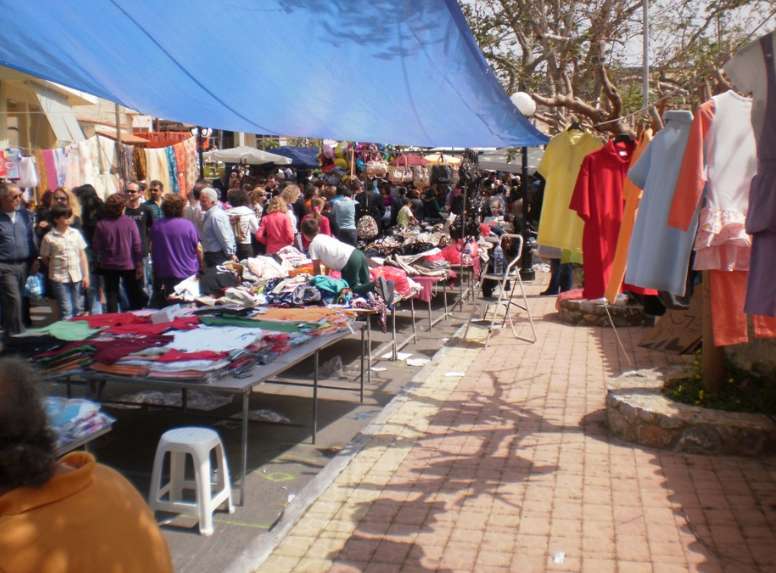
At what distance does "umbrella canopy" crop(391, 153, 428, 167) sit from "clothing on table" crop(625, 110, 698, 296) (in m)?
23.1

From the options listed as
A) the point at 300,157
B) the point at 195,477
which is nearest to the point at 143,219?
the point at 195,477

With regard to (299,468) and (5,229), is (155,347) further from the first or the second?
(5,229)

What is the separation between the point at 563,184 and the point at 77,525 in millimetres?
5544

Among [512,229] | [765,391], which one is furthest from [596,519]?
[512,229]

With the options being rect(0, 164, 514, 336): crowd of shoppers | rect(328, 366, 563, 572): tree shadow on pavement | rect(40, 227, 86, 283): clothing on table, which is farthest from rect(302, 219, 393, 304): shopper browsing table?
rect(40, 227, 86, 283): clothing on table

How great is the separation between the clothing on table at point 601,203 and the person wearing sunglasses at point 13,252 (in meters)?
5.99

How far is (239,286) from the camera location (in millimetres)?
9234

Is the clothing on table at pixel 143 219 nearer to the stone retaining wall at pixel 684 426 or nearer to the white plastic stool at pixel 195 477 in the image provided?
the white plastic stool at pixel 195 477

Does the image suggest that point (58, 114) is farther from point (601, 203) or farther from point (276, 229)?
point (601, 203)

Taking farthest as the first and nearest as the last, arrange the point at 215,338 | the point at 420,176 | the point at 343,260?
the point at 420,176 < the point at 343,260 < the point at 215,338

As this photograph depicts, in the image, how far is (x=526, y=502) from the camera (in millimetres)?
5395

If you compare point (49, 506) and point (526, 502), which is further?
point (526, 502)

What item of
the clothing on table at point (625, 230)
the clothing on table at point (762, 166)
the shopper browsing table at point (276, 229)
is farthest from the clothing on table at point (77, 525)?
the shopper browsing table at point (276, 229)

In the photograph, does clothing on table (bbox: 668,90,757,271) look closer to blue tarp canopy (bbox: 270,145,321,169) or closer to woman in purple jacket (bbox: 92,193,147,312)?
woman in purple jacket (bbox: 92,193,147,312)
